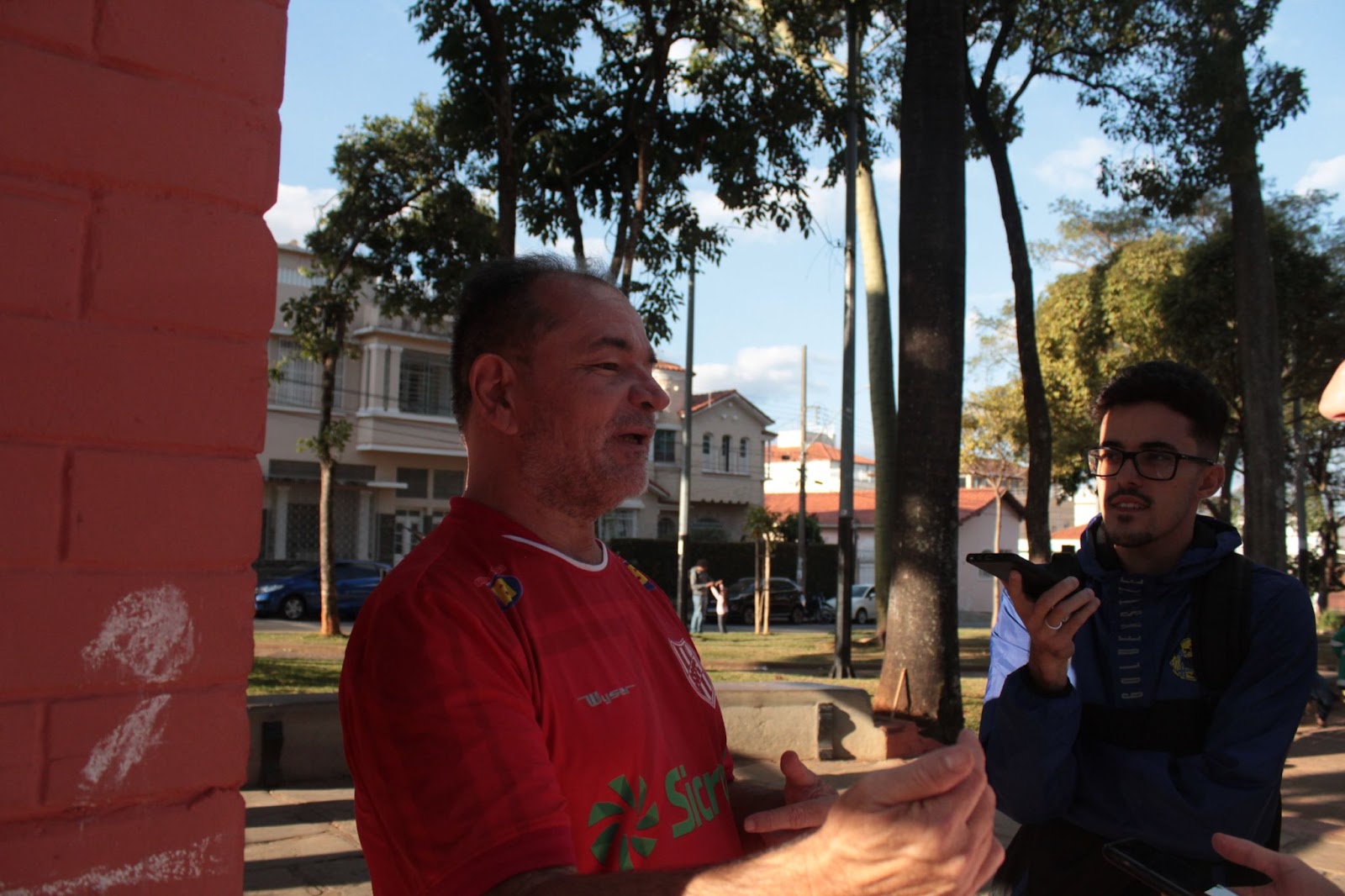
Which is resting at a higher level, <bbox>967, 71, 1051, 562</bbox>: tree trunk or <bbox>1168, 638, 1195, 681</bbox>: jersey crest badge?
<bbox>967, 71, 1051, 562</bbox>: tree trunk

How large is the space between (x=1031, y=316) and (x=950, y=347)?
208 inches

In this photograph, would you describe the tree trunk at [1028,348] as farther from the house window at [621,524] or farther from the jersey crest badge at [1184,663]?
the house window at [621,524]

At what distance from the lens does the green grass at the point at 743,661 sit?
10.6 m

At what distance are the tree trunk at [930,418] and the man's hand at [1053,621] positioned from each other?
236 inches

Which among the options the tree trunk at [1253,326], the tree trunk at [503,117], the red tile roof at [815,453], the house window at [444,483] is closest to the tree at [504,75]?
the tree trunk at [503,117]

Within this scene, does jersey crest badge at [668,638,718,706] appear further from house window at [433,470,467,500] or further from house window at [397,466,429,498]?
house window at [433,470,467,500]

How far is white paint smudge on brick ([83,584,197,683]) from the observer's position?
4.96 ft

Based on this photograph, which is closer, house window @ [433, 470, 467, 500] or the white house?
house window @ [433, 470, 467, 500]

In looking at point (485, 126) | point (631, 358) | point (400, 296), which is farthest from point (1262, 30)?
point (631, 358)

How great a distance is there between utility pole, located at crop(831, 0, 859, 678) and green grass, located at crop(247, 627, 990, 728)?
581mm

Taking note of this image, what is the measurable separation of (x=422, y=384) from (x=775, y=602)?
44.5 ft

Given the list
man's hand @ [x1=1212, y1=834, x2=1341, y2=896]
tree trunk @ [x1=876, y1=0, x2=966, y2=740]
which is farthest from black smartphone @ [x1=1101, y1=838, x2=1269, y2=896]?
tree trunk @ [x1=876, y1=0, x2=966, y2=740]

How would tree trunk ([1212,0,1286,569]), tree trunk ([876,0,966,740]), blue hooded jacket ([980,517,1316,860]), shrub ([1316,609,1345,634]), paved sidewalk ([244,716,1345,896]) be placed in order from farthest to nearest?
1. shrub ([1316,609,1345,634])
2. tree trunk ([1212,0,1286,569])
3. tree trunk ([876,0,966,740])
4. paved sidewalk ([244,716,1345,896])
5. blue hooded jacket ([980,517,1316,860])

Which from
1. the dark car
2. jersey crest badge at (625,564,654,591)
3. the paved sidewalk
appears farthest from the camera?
the dark car
